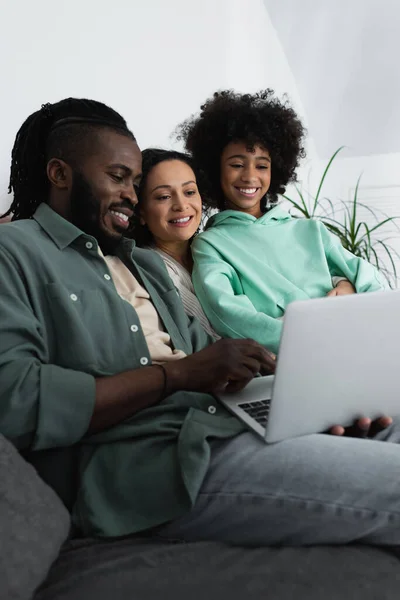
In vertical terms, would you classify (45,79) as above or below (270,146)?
above

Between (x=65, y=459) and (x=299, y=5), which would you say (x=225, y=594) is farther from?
(x=299, y=5)

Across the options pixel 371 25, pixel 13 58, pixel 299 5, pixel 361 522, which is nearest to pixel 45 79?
pixel 13 58

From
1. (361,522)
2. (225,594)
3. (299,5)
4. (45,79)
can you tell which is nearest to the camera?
(225,594)

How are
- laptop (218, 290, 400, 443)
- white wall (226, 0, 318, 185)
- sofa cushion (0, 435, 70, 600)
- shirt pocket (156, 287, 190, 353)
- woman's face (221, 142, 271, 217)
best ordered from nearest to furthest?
sofa cushion (0, 435, 70, 600)
laptop (218, 290, 400, 443)
shirt pocket (156, 287, 190, 353)
woman's face (221, 142, 271, 217)
white wall (226, 0, 318, 185)

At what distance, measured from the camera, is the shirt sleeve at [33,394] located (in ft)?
3.34

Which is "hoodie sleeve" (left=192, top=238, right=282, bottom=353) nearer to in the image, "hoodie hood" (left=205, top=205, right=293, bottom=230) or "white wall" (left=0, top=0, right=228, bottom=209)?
"hoodie hood" (left=205, top=205, right=293, bottom=230)

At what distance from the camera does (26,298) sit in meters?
1.16

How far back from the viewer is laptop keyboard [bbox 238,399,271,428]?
1134 millimetres

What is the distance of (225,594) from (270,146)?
1.64 meters

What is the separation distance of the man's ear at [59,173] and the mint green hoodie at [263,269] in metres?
0.51

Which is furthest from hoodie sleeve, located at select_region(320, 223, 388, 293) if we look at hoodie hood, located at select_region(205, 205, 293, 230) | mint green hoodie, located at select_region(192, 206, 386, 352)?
hoodie hood, located at select_region(205, 205, 293, 230)

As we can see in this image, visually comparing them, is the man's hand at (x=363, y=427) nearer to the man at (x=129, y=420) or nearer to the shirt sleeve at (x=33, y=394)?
the man at (x=129, y=420)

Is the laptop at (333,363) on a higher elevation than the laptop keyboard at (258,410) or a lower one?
higher

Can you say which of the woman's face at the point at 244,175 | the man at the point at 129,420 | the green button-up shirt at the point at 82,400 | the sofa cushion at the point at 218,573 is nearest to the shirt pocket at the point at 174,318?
the man at the point at 129,420
